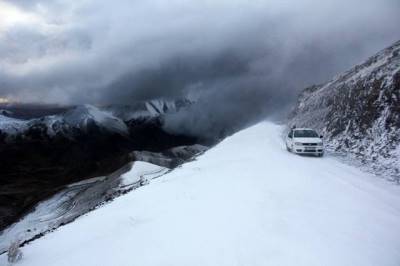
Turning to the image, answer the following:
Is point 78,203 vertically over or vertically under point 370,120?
under

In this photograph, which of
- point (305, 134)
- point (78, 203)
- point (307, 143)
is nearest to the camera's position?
point (307, 143)

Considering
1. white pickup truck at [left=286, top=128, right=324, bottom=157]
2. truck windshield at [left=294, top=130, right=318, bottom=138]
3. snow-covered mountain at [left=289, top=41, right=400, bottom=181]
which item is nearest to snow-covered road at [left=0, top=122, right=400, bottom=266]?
snow-covered mountain at [left=289, top=41, right=400, bottom=181]

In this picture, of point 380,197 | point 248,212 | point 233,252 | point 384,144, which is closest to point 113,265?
point 233,252

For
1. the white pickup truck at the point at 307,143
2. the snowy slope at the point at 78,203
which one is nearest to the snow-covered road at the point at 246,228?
the white pickup truck at the point at 307,143

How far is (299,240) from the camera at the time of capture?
7773 mm

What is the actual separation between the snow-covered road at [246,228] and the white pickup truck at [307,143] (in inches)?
360

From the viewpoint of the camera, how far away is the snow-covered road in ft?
23.6

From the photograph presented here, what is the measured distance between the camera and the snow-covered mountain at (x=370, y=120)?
19.6 metres

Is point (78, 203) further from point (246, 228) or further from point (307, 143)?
point (246, 228)

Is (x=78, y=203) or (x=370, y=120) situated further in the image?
(x=78, y=203)

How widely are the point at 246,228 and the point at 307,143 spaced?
17.1m

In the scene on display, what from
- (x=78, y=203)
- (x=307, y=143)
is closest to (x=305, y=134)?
(x=307, y=143)

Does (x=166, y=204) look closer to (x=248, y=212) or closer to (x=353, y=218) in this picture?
(x=248, y=212)

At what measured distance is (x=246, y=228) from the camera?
8500mm
